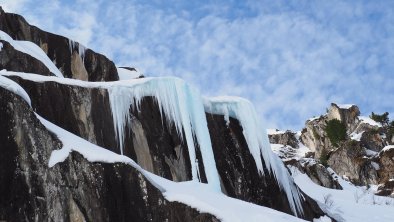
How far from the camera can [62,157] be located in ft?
36.9

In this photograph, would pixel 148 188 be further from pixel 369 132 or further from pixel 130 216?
pixel 369 132

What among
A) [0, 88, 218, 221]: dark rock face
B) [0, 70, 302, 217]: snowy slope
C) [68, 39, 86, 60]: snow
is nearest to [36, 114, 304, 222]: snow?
[0, 88, 218, 221]: dark rock face

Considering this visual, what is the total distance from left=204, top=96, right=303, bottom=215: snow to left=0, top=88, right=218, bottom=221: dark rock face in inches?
324

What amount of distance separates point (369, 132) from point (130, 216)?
53.3m

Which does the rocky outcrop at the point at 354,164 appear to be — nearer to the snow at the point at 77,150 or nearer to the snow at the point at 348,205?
the snow at the point at 348,205

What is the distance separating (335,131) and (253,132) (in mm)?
50072

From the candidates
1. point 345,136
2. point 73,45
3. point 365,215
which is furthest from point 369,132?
point 73,45

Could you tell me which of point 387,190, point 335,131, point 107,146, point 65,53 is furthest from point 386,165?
point 107,146

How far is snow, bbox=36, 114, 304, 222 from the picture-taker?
11.4 metres

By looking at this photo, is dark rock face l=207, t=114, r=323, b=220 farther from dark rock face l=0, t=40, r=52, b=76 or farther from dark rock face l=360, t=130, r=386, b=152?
dark rock face l=360, t=130, r=386, b=152

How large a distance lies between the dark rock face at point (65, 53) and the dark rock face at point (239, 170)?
7508mm

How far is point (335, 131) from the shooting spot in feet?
221

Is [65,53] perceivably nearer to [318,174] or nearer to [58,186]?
[58,186]

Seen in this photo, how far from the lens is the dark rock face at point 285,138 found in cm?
7144
